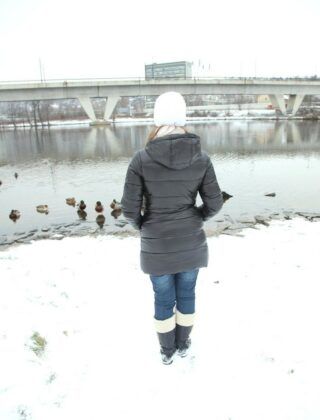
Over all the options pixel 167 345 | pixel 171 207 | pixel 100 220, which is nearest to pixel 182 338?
pixel 167 345

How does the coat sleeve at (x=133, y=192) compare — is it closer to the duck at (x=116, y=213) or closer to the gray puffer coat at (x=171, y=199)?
the gray puffer coat at (x=171, y=199)

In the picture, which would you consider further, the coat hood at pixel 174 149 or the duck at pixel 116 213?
the duck at pixel 116 213

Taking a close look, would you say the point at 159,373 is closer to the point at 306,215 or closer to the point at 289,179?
the point at 306,215

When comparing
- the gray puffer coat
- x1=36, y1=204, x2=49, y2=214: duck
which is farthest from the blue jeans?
x1=36, y1=204, x2=49, y2=214: duck

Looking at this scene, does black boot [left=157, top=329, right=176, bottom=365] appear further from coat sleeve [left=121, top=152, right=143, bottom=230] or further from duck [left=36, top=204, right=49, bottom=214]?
duck [left=36, top=204, right=49, bottom=214]

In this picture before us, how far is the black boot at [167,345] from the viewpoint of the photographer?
3164 millimetres

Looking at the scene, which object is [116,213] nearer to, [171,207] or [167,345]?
[167,345]

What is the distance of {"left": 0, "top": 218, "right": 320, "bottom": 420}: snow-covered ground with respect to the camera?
2.73 m

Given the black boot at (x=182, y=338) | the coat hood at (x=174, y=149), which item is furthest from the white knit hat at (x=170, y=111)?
the black boot at (x=182, y=338)

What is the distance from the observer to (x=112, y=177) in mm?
18031

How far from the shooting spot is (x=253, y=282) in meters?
4.78

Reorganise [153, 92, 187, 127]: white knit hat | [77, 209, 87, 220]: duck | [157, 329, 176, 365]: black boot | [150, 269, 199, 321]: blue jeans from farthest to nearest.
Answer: [77, 209, 87, 220]: duck
[157, 329, 176, 365]: black boot
[150, 269, 199, 321]: blue jeans
[153, 92, 187, 127]: white knit hat

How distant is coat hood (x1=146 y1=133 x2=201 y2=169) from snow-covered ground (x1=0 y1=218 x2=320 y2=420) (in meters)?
1.93

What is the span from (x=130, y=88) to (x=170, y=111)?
51267 mm
